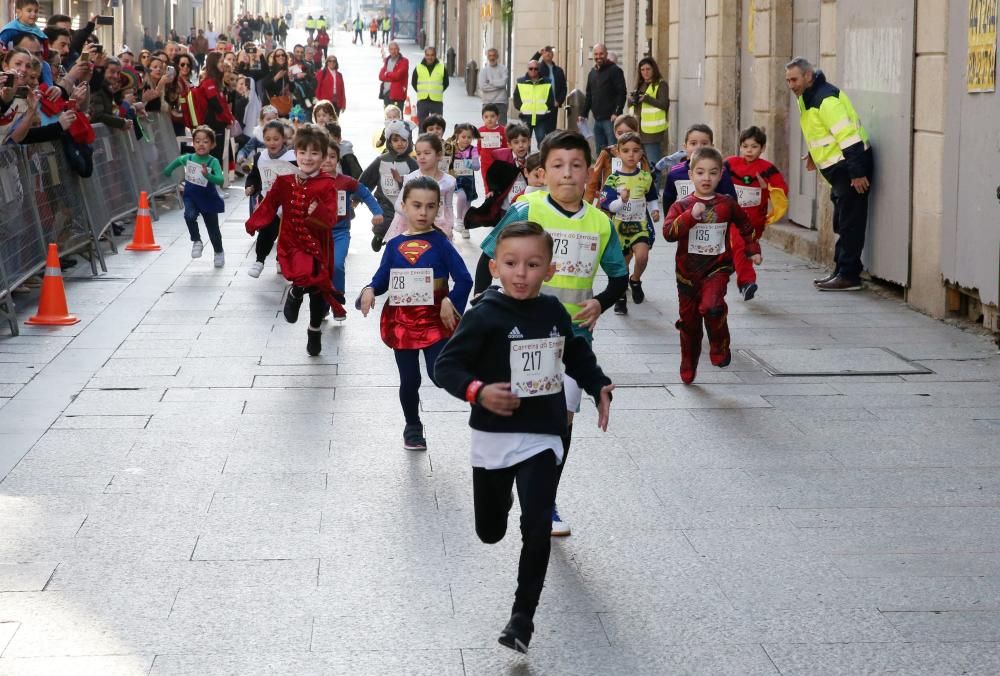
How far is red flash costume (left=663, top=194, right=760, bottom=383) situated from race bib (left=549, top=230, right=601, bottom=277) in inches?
115

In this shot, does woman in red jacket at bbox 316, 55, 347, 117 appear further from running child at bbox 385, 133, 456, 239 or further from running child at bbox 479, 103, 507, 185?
running child at bbox 385, 133, 456, 239

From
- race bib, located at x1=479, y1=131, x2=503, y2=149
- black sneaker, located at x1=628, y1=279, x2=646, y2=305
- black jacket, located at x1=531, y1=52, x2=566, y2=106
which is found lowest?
black sneaker, located at x1=628, y1=279, x2=646, y2=305

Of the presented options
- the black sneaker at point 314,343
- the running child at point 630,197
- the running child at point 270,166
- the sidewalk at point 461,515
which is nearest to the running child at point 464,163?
the running child at point 270,166

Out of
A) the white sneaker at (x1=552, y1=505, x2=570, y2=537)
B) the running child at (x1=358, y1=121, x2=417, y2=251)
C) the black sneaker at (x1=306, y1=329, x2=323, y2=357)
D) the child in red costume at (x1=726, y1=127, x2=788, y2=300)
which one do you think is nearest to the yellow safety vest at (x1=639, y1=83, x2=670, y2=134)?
the running child at (x1=358, y1=121, x2=417, y2=251)

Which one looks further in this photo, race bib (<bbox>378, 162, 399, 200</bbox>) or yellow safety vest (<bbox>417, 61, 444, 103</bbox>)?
yellow safety vest (<bbox>417, 61, 444, 103</bbox>)

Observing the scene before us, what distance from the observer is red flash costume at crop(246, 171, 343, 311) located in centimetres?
1004

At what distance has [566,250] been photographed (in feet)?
19.8

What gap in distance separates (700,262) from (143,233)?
7.95 meters

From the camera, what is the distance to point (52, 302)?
35.8ft

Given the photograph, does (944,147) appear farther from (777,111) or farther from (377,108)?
(377,108)

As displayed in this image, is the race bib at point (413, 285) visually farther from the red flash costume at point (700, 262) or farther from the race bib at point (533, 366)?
the race bib at point (533, 366)

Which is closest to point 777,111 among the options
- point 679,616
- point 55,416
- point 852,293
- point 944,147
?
point 852,293

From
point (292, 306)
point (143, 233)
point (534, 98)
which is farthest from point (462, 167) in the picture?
point (534, 98)

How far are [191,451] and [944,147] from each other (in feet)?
20.7
